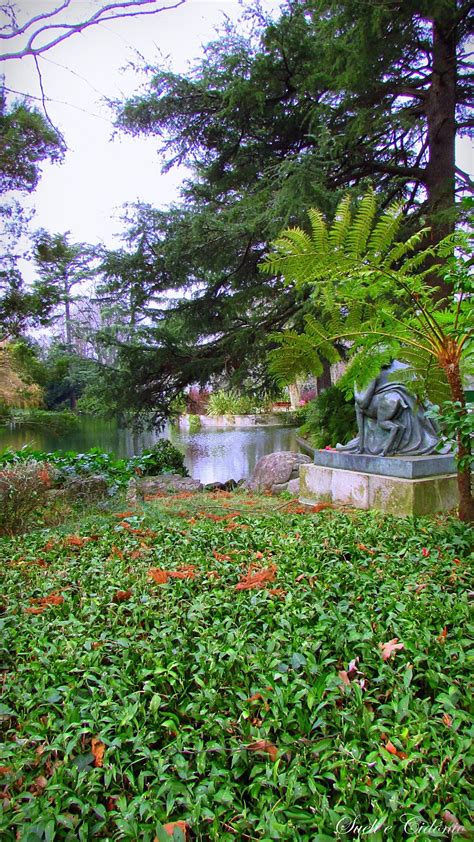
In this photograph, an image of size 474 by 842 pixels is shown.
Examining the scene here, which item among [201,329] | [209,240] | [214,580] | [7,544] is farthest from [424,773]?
[201,329]

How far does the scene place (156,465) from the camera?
8023 mm

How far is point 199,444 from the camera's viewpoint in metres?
14.7

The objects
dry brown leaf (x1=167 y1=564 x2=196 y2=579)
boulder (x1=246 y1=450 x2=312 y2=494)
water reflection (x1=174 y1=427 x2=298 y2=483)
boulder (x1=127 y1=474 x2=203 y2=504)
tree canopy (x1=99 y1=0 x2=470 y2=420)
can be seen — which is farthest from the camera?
water reflection (x1=174 y1=427 x2=298 y2=483)

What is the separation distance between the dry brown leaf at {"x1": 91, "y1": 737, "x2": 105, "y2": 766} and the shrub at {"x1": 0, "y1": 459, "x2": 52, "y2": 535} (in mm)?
3240

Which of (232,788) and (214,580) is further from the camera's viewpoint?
(214,580)

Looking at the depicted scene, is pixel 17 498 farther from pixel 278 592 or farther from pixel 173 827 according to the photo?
pixel 173 827

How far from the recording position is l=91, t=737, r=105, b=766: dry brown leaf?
3.79 ft

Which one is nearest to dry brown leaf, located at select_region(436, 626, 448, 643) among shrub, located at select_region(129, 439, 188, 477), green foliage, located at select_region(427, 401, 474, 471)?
green foliage, located at select_region(427, 401, 474, 471)

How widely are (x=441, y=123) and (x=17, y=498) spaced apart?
23.6ft

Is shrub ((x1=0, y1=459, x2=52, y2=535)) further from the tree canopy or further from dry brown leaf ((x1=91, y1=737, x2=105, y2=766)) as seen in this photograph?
the tree canopy

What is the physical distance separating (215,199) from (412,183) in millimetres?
3445

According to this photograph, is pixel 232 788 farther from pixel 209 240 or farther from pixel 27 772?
pixel 209 240

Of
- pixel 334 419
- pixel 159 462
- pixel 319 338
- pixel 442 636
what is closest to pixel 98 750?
pixel 442 636

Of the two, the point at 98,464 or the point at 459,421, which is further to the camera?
the point at 98,464
